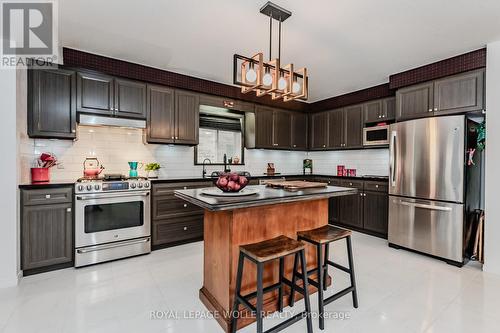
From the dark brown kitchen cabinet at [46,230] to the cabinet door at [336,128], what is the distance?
449cm

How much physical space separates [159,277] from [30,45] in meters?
3.01

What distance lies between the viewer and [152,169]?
3.88 m

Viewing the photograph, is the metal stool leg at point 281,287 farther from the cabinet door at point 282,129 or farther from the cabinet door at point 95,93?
the cabinet door at point 282,129

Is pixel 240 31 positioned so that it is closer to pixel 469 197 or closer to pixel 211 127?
pixel 211 127

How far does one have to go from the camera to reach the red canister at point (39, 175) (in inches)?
119

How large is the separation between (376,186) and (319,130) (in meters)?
1.80

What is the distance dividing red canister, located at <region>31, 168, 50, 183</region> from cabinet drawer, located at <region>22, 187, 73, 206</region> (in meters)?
0.32

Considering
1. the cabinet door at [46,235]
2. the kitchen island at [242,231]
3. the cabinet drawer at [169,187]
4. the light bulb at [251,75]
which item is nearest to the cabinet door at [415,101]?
the kitchen island at [242,231]

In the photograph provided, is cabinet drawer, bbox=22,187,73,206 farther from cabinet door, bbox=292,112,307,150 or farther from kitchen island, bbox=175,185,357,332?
cabinet door, bbox=292,112,307,150

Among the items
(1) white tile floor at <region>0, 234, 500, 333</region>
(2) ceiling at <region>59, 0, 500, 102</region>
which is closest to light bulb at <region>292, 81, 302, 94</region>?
(2) ceiling at <region>59, 0, 500, 102</region>

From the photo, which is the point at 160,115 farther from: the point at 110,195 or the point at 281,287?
the point at 281,287

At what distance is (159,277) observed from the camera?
2.78 metres

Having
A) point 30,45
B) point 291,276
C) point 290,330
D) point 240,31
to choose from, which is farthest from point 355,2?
point 30,45

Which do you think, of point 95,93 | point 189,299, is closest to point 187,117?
point 95,93
